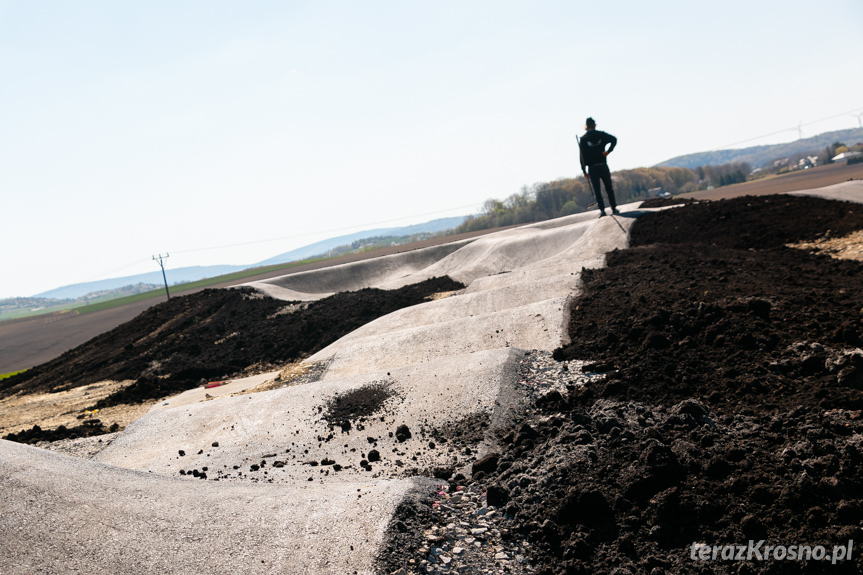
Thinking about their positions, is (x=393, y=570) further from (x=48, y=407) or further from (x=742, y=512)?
(x=48, y=407)

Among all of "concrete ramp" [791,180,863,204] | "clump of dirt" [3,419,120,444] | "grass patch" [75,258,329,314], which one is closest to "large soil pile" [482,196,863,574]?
"clump of dirt" [3,419,120,444]

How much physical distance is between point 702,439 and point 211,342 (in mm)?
17637

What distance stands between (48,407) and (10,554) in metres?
12.6

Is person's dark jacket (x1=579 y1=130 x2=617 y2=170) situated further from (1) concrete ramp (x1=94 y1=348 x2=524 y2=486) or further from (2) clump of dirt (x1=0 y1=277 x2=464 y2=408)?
(1) concrete ramp (x1=94 y1=348 x2=524 y2=486)

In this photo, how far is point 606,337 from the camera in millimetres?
7871

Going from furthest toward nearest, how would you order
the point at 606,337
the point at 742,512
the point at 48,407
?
the point at 48,407
the point at 606,337
the point at 742,512

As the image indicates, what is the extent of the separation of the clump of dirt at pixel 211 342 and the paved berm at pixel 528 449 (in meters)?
2.98

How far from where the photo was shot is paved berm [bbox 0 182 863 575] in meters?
3.58

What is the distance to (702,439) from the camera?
14.0 feet

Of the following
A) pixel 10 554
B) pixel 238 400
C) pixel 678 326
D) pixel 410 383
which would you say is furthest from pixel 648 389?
pixel 238 400

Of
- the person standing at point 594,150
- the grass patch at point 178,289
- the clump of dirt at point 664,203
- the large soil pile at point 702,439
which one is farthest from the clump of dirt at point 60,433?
the grass patch at point 178,289

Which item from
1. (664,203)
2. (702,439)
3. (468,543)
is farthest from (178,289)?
(702,439)

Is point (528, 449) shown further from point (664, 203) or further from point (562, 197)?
point (562, 197)

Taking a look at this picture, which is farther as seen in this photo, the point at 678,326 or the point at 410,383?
the point at 410,383
